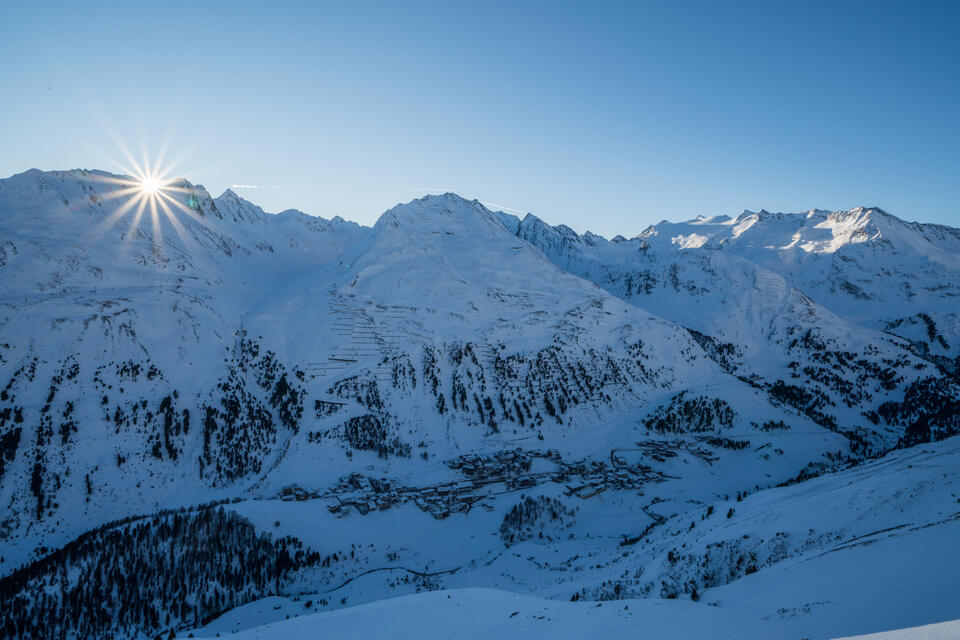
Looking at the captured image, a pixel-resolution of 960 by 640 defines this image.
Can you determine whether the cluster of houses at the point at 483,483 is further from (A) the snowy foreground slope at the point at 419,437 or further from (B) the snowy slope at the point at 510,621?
(B) the snowy slope at the point at 510,621

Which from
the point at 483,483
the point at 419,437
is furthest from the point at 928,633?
the point at 419,437

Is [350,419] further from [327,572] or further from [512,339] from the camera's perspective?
[512,339]

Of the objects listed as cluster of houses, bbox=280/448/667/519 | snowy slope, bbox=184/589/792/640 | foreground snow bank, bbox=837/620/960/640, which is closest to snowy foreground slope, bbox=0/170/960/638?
snowy slope, bbox=184/589/792/640

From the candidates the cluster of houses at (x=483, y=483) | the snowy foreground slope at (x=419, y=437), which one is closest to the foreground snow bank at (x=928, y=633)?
the snowy foreground slope at (x=419, y=437)

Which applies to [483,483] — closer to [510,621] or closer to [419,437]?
[419,437]

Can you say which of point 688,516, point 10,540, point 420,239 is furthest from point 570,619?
point 420,239

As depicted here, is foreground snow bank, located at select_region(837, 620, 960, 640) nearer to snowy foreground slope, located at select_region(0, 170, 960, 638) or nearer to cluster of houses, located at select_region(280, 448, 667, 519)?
snowy foreground slope, located at select_region(0, 170, 960, 638)

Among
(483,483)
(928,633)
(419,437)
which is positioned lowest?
(483,483)

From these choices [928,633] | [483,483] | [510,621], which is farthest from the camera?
[483,483]
